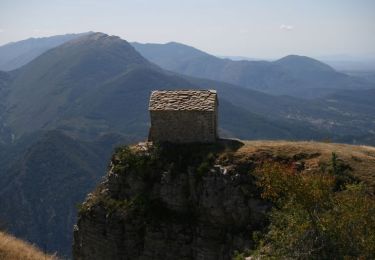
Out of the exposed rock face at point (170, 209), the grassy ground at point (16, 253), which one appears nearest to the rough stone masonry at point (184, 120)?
the exposed rock face at point (170, 209)

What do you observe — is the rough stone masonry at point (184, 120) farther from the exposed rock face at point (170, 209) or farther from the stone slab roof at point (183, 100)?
the exposed rock face at point (170, 209)

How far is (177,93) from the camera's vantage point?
41.2 m

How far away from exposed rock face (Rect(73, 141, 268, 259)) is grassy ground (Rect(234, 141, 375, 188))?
2.44m

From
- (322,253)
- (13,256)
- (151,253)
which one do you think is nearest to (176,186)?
(151,253)

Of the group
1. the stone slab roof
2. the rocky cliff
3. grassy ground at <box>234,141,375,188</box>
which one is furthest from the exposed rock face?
the stone slab roof

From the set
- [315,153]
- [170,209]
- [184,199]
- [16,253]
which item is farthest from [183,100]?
[16,253]

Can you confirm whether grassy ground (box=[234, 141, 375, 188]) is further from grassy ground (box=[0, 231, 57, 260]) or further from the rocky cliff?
grassy ground (box=[0, 231, 57, 260])

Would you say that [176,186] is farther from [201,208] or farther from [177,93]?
[177,93]

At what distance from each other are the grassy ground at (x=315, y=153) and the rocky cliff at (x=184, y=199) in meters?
0.07

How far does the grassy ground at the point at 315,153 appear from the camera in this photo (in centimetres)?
3278

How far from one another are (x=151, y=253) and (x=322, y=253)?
60.1 feet

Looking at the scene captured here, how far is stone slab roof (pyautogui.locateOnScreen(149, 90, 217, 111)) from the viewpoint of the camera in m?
38.9

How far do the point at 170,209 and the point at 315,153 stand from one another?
11.6m

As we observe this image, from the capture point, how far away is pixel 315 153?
3525 centimetres
